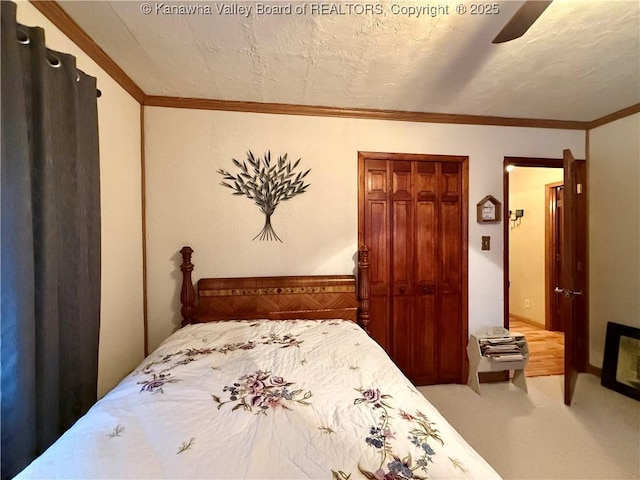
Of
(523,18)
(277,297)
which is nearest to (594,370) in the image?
(277,297)

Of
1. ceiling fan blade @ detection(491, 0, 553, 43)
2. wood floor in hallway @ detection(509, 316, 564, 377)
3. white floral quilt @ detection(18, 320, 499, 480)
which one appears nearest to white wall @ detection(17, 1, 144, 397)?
white floral quilt @ detection(18, 320, 499, 480)

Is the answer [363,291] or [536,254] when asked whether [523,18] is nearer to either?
[363,291]

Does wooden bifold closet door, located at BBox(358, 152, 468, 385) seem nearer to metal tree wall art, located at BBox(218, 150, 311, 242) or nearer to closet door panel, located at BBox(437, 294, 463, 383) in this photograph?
closet door panel, located at BBox(437, 294, 463, 383)

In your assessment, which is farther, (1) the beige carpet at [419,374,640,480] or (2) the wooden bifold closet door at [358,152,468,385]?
(2) the wooden bifold closet door at [358,152,468,385]

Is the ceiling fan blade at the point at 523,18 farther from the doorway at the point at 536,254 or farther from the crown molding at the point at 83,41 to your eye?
the doorway at the point at 536,254

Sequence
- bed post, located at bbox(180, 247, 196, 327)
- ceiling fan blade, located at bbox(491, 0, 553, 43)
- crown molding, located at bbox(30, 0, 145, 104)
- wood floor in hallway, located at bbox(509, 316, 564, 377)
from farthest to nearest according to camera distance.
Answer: wood floor in hallway, located at bbox(509, 316, 564, 377)
bed post, located at bbox(180, 247, 196, 327)
crown molding, located at bbox(30, 0, 145, 104)
ceiling fan blade, located at bbox(491, 0, 553, 43)

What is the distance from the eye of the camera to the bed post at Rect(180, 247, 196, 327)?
2207 mm

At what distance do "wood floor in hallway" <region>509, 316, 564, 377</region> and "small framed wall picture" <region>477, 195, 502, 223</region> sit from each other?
167 cm

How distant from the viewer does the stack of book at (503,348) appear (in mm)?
2439

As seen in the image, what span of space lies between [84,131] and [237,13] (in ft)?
3.32

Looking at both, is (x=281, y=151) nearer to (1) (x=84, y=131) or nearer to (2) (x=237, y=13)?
(2) (x=237, y=13)

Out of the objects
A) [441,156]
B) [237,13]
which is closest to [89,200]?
[237,13]

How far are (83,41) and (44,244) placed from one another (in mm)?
1204

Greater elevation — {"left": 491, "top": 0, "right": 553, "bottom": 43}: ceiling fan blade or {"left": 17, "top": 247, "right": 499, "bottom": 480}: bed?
{"left": 491, "top": 0, "right": 553, "bottom": 43}: ceiling fan blade
